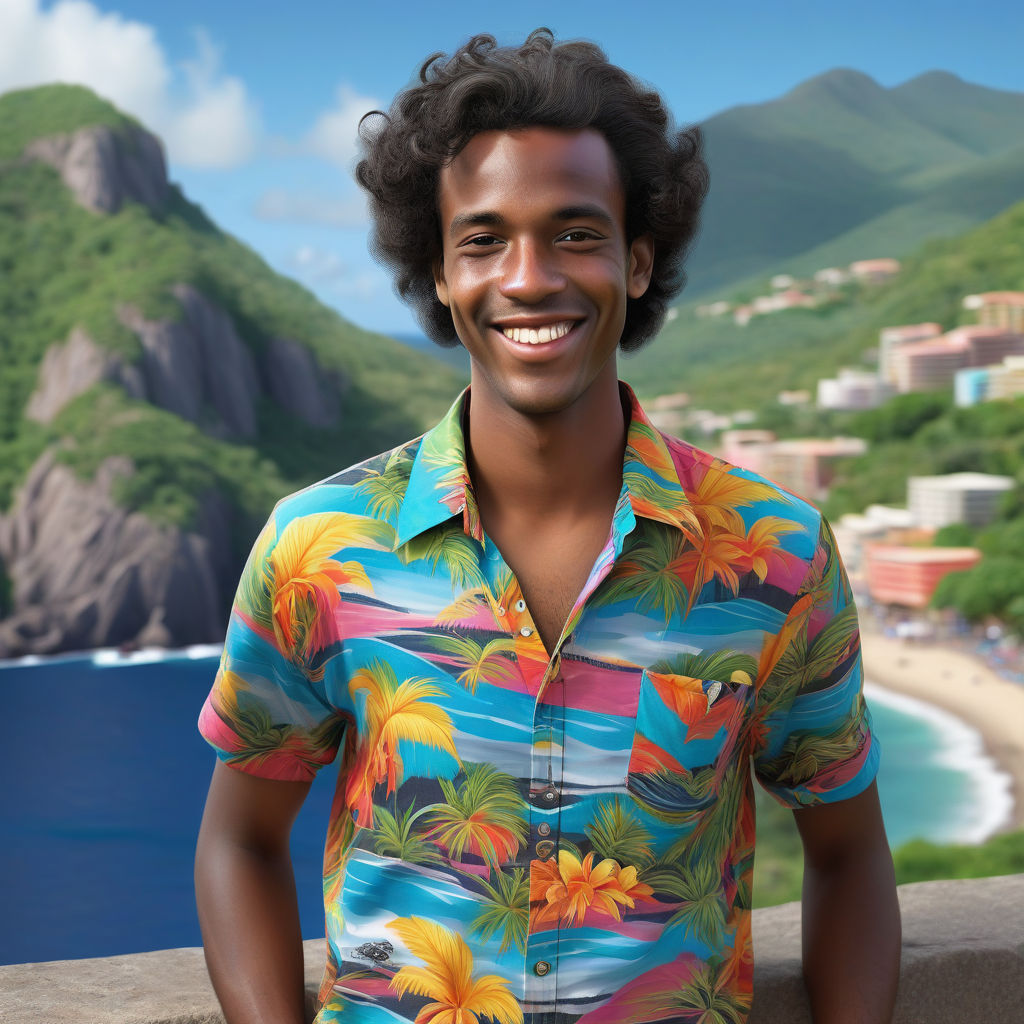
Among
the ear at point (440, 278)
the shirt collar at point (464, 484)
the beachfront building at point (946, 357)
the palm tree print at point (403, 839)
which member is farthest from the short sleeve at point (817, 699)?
the beachfront building at point (946, 357)

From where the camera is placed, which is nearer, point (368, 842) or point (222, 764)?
point (368, 842)

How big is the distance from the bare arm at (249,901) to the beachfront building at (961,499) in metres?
46.7

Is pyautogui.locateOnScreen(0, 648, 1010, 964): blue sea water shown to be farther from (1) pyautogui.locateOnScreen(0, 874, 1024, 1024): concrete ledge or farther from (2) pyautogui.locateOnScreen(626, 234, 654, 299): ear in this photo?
(2) pyautogui.locateOnScreen(626, 234, 654, 299): ear

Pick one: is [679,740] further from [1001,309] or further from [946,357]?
[1001,309]

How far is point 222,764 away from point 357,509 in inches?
14.0

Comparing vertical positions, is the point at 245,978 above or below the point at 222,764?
below

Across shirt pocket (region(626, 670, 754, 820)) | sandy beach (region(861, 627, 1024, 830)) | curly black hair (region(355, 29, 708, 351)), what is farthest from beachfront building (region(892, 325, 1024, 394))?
shirt pocket (region(626, 670, 754, 820))

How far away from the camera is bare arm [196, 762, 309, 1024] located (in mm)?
1502

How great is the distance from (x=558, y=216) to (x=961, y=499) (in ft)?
155

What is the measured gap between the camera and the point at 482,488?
152cm

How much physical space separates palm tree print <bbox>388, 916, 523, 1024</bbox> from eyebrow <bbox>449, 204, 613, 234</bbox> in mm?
771

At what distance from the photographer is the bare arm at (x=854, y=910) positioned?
5.18 ft

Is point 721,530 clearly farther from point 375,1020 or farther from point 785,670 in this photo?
point 375,1020

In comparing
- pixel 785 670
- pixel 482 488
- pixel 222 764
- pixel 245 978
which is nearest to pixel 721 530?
pixel 785 670
